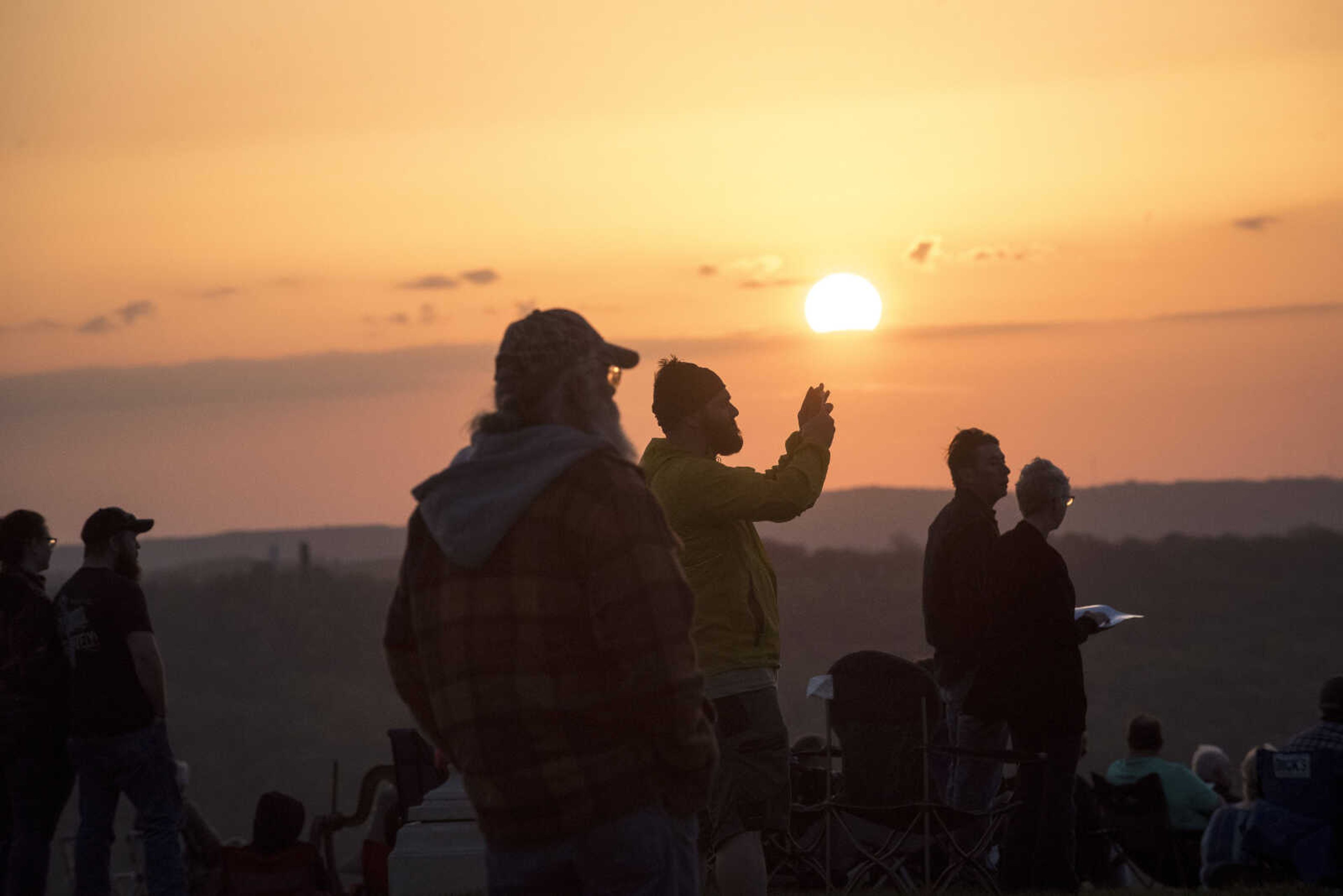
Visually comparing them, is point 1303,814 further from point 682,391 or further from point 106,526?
point 106,526

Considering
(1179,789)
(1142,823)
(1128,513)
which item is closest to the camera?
(1142,823)

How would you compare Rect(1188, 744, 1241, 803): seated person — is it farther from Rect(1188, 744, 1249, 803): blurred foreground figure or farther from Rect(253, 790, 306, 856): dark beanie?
Rect(253, 790, 306, 856): dark beanie

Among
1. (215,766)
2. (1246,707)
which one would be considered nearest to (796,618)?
(1246,707)

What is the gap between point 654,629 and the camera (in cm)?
332

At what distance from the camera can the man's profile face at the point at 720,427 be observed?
595 cm

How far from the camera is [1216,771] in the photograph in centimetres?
1132

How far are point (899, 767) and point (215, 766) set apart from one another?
73.2 metres

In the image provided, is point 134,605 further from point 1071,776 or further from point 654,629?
point 654,629

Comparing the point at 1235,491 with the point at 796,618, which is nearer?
the point at 796,618

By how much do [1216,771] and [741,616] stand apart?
665cm

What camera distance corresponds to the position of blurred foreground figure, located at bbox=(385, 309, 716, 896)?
11.0 ft

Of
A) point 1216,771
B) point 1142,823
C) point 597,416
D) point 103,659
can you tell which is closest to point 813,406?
point 597,416

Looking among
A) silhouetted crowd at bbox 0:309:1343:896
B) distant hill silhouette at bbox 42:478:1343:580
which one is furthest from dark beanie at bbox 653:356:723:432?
distant hill silhouette at bbox 42:478:1343:580

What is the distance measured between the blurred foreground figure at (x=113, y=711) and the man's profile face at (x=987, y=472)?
12.2 ft
